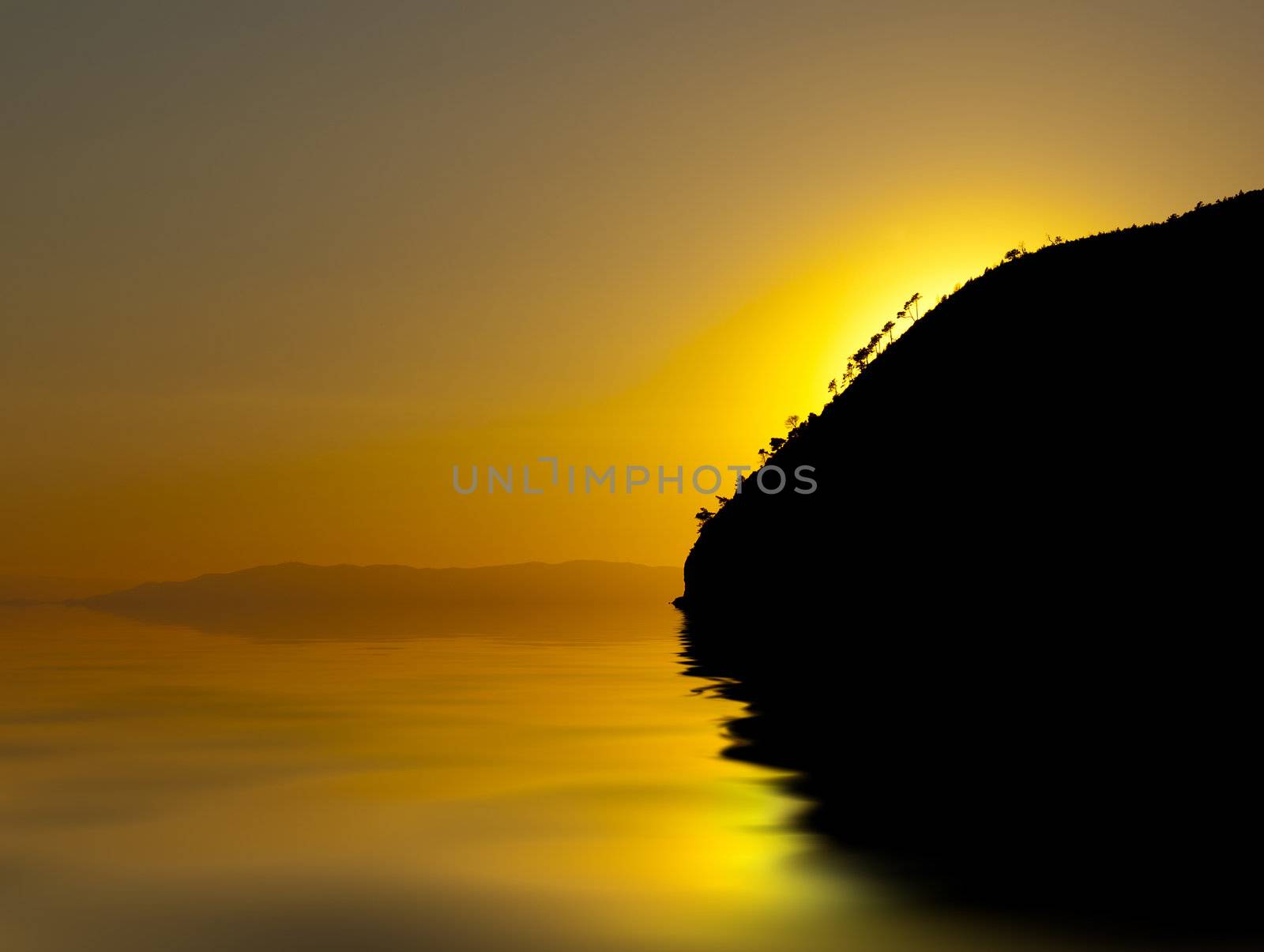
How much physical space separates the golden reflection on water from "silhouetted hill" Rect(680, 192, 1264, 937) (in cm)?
183

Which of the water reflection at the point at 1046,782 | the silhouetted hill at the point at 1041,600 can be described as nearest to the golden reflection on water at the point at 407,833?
the water reflection at the point at 1046,782

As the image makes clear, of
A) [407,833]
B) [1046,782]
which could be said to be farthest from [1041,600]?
[407,833]

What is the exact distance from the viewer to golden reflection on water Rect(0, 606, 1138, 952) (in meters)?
12.6

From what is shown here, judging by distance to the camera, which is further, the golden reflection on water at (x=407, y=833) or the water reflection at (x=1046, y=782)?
the water reflection at (x=1046, y=782)

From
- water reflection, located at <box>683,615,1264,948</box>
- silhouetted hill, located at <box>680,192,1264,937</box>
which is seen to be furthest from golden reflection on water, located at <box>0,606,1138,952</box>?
silhouetted hill, located at <box>680,192,1264,937</box>

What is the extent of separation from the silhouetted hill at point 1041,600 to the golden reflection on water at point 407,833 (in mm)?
1835

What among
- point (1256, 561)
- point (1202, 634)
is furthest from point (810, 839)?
point (1256, 561)

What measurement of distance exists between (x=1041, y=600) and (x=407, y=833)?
133 feet

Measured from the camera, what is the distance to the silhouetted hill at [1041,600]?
1628 centimetres

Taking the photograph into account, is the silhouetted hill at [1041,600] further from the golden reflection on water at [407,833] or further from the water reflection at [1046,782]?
the golden reflection on water at [407,833]

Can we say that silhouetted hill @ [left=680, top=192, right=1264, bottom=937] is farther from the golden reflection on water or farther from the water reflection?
the golden reflection on water

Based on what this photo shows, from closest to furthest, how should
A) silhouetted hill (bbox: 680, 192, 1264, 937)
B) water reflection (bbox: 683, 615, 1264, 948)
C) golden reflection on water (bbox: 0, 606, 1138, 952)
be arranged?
1. golden reflection on water (bbox: 0, 606, 1138, 952)
2. water reflection (bbox: 683, 615, 1264, 948)
3. silhouetted hill (bbox: 680, 192, 1264, 937)

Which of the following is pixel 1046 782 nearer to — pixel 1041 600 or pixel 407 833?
pixel 407 833

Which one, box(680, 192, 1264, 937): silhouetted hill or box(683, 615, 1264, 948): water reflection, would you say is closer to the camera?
box(683, 615, 1264, 948): water reflection
